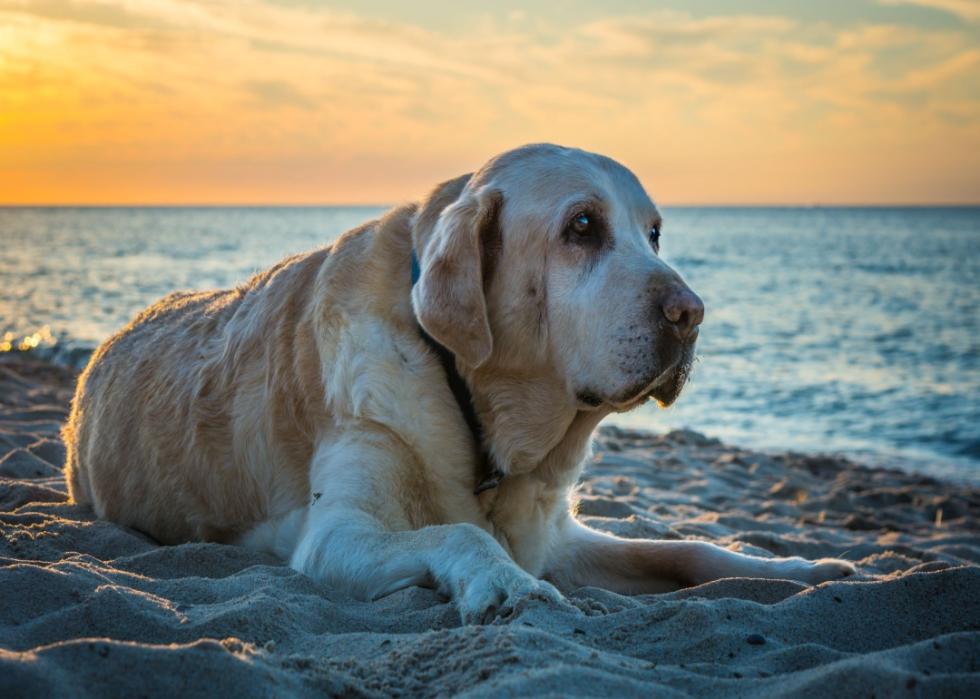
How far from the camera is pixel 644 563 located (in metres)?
3.97

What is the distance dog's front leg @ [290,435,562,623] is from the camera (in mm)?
2689

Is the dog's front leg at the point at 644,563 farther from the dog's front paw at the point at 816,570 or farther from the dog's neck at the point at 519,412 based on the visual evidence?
the dog's neck at the point at 519,412

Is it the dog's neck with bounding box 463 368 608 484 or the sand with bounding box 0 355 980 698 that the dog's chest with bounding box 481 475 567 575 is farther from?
the sand with bounding box 0 355 980 698

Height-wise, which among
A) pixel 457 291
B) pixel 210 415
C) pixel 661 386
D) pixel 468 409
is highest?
pixel 457 291

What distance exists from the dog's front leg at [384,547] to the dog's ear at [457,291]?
0.46 m

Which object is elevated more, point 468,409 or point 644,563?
point 468,409

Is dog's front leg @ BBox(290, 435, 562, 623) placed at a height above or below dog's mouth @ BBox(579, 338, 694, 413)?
below

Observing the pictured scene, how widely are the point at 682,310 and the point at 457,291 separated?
792 millimetres

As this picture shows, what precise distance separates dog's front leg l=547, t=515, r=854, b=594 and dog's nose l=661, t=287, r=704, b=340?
1114 millimetres

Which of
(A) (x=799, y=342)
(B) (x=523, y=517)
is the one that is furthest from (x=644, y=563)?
(A) (x=799, y=342)

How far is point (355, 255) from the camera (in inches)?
148

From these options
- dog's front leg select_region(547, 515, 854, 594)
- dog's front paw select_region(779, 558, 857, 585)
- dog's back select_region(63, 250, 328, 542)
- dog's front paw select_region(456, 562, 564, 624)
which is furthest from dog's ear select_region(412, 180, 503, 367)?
dog's front paw select_region(779, 558, 857, 585)

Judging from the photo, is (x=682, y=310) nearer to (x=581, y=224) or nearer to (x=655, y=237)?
(x=581, y=224)

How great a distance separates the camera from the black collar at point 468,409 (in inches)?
140
